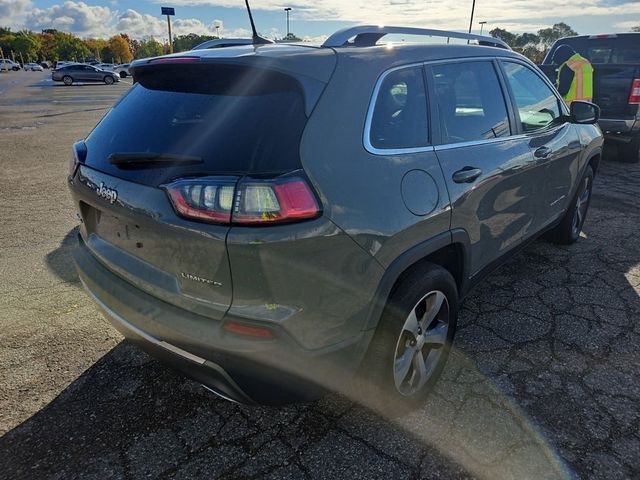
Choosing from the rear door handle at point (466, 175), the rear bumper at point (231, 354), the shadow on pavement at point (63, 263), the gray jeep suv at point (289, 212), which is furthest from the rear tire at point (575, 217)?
the shadow on pavement at point (63, 263)

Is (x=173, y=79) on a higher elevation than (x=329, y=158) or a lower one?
higher

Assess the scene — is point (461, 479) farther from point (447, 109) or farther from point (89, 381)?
point (89, 381)

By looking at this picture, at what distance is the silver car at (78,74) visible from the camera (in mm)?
35031

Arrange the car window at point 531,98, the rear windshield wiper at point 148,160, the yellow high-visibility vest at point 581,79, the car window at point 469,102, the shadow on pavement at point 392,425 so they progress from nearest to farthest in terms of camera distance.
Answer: the rear windshield wiper at point 148,160, the shadow on pavement at point 392,425, the car window at point 469,102, the car window at point 531,98, the yellow high-visibility vest at point 581,79

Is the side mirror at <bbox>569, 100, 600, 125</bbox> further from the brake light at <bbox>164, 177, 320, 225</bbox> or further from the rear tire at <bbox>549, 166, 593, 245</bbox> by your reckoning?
the brake light at <bbox>164, 177, 320, 225</bbox>

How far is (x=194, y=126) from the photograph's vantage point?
1.90 meters

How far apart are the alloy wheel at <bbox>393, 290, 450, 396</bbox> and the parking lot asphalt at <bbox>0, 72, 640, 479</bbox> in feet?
0.58

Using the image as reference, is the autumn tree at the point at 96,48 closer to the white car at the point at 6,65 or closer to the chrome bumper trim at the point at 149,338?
the white car at the point at 6,65

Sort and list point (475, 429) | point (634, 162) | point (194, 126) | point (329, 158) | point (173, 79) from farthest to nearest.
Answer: point (634, 162) → point (475, 429) → point (173, 79) → point (194, 126) → point (329, 158)

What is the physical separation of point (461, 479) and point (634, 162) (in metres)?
8.34

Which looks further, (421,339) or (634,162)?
(634,162)

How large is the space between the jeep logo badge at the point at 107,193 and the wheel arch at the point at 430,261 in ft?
3.82

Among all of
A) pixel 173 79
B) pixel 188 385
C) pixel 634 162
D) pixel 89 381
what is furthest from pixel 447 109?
pixel 634 162

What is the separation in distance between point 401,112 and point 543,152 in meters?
1.58
